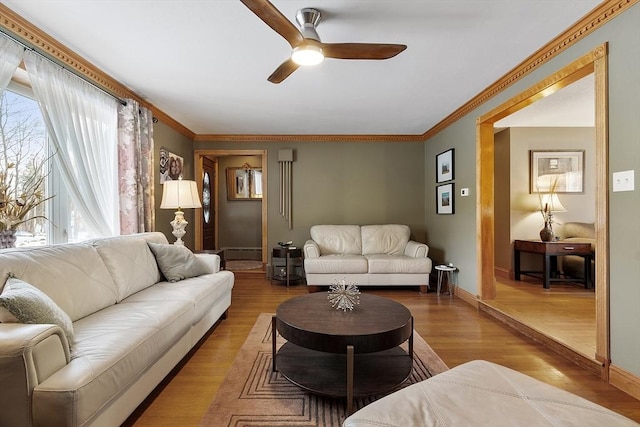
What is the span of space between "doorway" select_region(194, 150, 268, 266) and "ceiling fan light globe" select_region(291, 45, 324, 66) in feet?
11.2

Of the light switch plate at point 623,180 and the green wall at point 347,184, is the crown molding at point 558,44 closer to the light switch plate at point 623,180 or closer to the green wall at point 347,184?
the light switch plate at point 623,180

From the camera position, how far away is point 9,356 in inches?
45.9

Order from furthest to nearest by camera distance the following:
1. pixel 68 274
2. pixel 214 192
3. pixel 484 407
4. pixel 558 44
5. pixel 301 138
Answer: pixel 214 192 < pixel 301 138 < pixel 558 44 < pixel 68 274 < pixel 484 407

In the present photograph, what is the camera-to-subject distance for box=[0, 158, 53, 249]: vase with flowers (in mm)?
1979

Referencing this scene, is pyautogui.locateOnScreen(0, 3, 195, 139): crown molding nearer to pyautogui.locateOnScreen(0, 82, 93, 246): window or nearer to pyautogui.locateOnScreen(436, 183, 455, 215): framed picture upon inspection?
pyautogui.locateOnScreen(0, 82, 93, 246): window

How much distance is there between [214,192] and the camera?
22.9ft

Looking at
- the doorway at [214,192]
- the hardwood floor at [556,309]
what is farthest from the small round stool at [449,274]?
the doorway at [214,192]

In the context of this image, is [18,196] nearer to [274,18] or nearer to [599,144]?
[274,18]

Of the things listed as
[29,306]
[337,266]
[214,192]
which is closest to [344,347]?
[29,306]

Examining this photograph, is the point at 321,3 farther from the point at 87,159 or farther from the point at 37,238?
the point at 37,238

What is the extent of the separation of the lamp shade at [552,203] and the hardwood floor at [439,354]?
2339mm

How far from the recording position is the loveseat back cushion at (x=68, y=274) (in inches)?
69.5

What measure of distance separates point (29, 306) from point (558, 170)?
6.47 metres

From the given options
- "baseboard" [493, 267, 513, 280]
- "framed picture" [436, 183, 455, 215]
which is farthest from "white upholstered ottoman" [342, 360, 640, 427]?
"baseboard" [493, 267, 513, 280]
